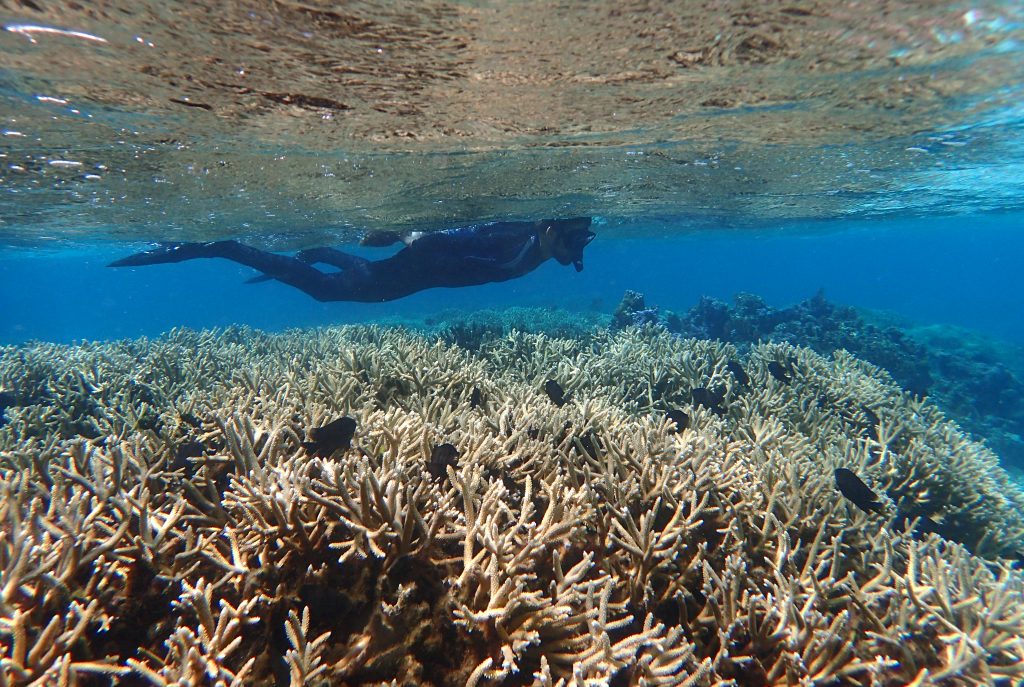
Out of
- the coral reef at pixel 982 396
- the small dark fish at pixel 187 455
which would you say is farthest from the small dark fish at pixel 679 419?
the coral reef at pixel 982 396

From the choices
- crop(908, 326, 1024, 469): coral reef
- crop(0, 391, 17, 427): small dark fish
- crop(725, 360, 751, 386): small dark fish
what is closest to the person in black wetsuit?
crop(725, 360, 751, 386): small dark fish

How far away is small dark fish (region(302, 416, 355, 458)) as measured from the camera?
11.7 feet

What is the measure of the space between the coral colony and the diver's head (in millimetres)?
6544

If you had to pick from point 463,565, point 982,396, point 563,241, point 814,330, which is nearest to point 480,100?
point 563,241

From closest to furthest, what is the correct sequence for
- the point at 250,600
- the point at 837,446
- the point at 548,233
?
the point at 250,600 → the point at 837,446 → the point at 548,233

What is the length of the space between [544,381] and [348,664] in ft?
15.8

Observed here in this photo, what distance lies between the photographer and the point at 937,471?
17.6 feet

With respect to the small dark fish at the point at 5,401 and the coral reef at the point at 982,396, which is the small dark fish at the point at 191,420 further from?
the coral reef at the point at 982,396

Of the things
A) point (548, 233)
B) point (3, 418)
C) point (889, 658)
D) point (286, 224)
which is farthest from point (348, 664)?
point (286, 224)

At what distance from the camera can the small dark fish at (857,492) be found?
3717 millimetres

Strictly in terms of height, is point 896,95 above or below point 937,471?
above

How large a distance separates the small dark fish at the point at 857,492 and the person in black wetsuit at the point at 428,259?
7.67 metres

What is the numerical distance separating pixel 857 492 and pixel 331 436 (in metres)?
4.19

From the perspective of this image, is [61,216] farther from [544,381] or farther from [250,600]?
[250,600]
